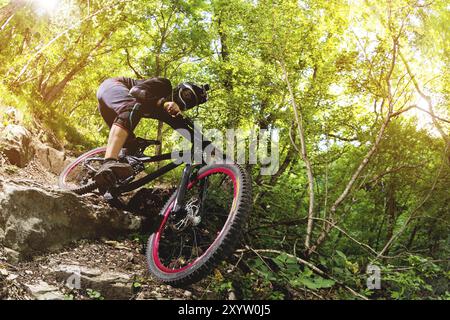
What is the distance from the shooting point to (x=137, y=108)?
10.9 ft

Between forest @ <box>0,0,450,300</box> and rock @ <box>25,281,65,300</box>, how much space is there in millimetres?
1272

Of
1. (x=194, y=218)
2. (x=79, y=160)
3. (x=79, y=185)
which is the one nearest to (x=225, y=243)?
(x=194, y=218)

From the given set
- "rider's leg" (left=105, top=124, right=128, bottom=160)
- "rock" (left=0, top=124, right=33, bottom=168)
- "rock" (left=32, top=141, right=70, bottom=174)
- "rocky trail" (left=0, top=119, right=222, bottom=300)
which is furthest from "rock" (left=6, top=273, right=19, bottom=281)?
"rock" (left=32, top=141, right=70, bottom=174)

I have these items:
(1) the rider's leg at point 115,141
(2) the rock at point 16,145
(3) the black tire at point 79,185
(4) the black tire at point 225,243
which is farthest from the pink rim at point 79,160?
(4) the black tire at point 225,243

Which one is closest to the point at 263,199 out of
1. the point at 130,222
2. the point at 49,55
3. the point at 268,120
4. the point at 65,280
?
the point at 130,222

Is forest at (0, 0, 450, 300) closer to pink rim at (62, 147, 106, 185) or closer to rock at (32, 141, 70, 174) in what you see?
rock at (32, 141, 70, 174)

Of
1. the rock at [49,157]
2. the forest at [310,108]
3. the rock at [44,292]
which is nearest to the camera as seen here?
the rock at [44,292]

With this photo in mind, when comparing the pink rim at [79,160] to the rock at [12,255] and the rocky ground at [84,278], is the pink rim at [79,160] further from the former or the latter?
the rock at [12,255]

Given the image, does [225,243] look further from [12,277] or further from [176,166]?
[12,277]

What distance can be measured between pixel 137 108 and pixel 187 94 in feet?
1.65

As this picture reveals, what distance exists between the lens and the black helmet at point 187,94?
3324 mm

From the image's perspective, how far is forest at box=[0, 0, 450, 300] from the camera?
3748mm

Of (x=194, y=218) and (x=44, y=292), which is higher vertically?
(x=194, y=218)
